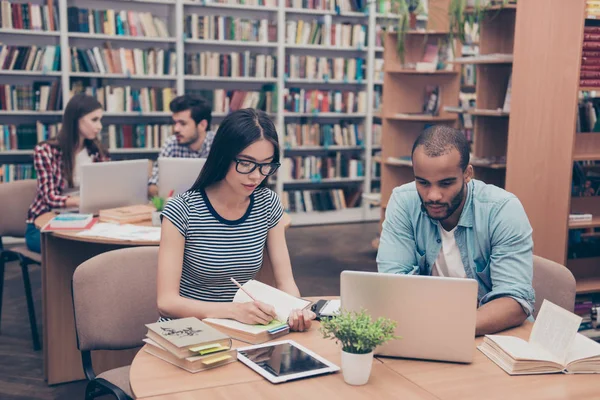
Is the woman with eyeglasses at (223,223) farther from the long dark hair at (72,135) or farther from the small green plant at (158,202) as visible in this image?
the long dark hair at (72,135)

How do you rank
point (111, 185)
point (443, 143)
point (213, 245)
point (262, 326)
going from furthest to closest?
1. point (111, 185)
2. point (213, 245)
3. point (443, 143)
4. point (262, 326)

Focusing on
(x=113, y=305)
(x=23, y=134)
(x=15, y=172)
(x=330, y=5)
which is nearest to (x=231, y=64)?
(x=330, y=5)

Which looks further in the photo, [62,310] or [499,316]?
[62,310]

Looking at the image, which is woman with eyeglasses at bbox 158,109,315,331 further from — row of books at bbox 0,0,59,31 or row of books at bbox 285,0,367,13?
row of books at bbox 285,0,367,13

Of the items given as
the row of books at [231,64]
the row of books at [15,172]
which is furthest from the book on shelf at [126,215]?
the row of books at [231,64]

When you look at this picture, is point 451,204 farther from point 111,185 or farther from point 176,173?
point 111,185

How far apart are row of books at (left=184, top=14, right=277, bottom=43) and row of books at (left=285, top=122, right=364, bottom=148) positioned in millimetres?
951

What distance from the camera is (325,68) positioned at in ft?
23.1

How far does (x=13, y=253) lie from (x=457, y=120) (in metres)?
3.54

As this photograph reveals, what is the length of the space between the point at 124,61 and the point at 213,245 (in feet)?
14.8

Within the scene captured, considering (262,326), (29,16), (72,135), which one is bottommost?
(262,326)

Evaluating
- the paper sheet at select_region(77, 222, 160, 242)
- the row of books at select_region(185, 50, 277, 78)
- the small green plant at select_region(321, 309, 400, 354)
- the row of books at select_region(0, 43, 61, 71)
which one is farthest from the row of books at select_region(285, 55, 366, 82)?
the small green plant at select_region(321, 309, 400, 354)

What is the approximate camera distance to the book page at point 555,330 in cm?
157

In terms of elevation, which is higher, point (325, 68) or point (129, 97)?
point (325, 68)
